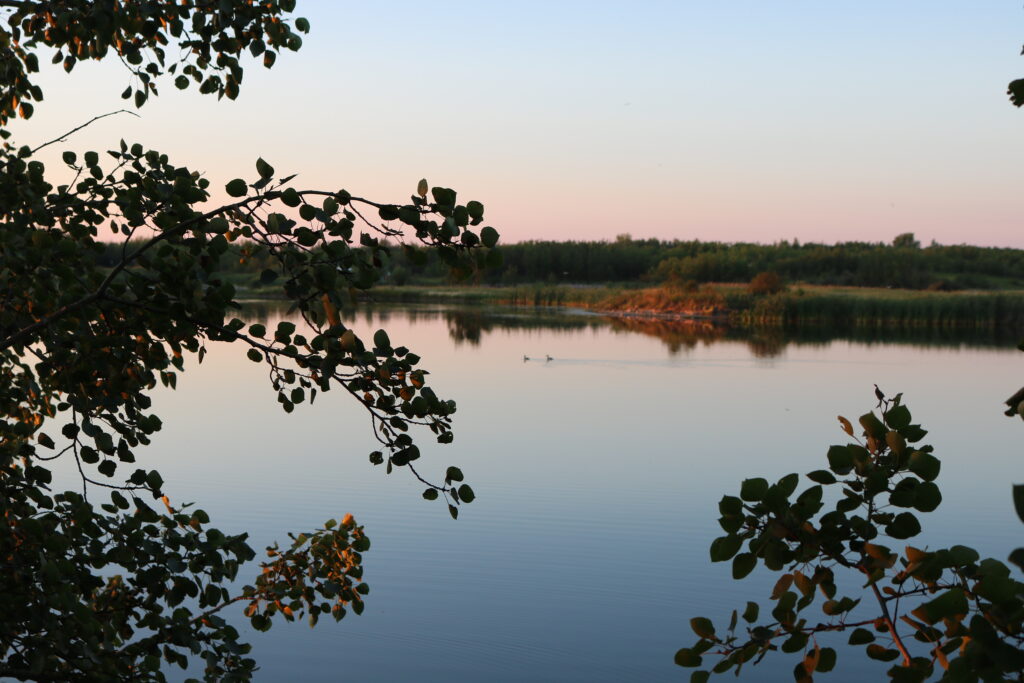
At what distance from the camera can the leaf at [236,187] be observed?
7.30ft

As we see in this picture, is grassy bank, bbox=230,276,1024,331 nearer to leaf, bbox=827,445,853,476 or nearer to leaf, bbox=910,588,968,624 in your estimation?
leaf, bbox=827,445,853,476

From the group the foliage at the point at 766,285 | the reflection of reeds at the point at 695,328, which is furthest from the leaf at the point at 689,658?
the foliage at the point at 766,285

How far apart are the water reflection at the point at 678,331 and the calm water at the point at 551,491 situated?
856cm

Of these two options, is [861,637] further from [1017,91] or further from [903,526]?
[1017,91]

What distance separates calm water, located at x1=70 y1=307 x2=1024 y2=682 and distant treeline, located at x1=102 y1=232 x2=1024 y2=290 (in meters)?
32.2

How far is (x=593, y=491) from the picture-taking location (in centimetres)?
1152

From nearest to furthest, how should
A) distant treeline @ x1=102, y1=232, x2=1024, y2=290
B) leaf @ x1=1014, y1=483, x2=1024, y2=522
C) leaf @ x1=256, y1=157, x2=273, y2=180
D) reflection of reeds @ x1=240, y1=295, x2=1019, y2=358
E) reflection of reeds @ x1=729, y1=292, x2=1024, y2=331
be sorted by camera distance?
leaf @ x1=1014, y1=483, x2=1024, y2=522 < leaf @ x1=256, y1=157, x2=273, y2=180 < reflection of reeds @ x1=240, y1=295, x2=1019, y2=358 < reflection of reeds @ x1=729, y1=292, x2=1024, y2=331 < distant treeline @ x1=102, y1=232, x2=1024, y2=290

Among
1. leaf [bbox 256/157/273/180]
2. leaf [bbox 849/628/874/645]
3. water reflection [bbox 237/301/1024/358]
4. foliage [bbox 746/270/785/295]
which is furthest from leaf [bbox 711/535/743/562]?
foliage [bbox 746/270/785/295]

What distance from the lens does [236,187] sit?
2229 mm

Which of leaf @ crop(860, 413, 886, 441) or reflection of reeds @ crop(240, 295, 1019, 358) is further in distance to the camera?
reflection of reeds @ crop(240, 295, 1019, 358)

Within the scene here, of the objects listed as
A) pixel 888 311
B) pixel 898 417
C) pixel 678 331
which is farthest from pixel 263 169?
pixel 888 311

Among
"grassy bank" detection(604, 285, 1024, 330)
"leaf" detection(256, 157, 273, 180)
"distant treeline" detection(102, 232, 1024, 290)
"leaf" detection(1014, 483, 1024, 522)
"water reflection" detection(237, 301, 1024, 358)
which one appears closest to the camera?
"leaf" detection(1014, 483, 1024, 522)

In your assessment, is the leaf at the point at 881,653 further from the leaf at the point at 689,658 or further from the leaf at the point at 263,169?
the leaf at the point at 263,169

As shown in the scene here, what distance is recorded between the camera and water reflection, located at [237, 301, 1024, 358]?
32969 mm
